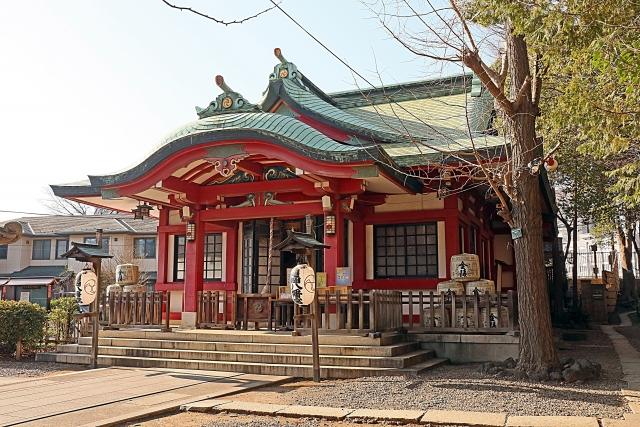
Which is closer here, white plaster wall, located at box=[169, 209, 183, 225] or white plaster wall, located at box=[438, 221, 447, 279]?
white plaster wall, located at box=[438, 221, 447, 279]

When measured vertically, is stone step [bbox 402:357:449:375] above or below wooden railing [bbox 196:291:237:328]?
below

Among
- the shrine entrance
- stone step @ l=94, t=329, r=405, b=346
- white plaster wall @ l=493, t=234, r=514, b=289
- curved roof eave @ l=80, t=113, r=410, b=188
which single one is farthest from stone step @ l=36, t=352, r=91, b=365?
white plaster wall @ l=493, t=234, r=514, b=289

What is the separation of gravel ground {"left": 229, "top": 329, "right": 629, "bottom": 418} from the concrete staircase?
0.52 m

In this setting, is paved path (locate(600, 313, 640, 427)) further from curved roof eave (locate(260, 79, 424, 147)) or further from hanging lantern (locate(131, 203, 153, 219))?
hanging lantern (locate(131, 203, 153, 219))

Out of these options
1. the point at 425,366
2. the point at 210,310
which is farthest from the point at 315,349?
the point at 210,310

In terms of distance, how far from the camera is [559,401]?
734cm

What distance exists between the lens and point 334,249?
12.6 meters

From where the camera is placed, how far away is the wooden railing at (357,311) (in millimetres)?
10992

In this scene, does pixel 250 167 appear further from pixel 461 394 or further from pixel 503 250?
pixel 503 250

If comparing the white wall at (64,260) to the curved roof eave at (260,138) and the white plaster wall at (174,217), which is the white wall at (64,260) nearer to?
the white plaster wall at (174,217)

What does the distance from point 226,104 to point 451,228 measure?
19.8 ft

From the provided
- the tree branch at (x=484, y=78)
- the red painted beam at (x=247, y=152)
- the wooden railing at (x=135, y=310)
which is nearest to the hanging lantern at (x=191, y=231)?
the red painted beam at (x=247, y=152)

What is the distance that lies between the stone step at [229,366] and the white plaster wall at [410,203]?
218 inches

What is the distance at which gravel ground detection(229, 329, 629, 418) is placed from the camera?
6992mm
